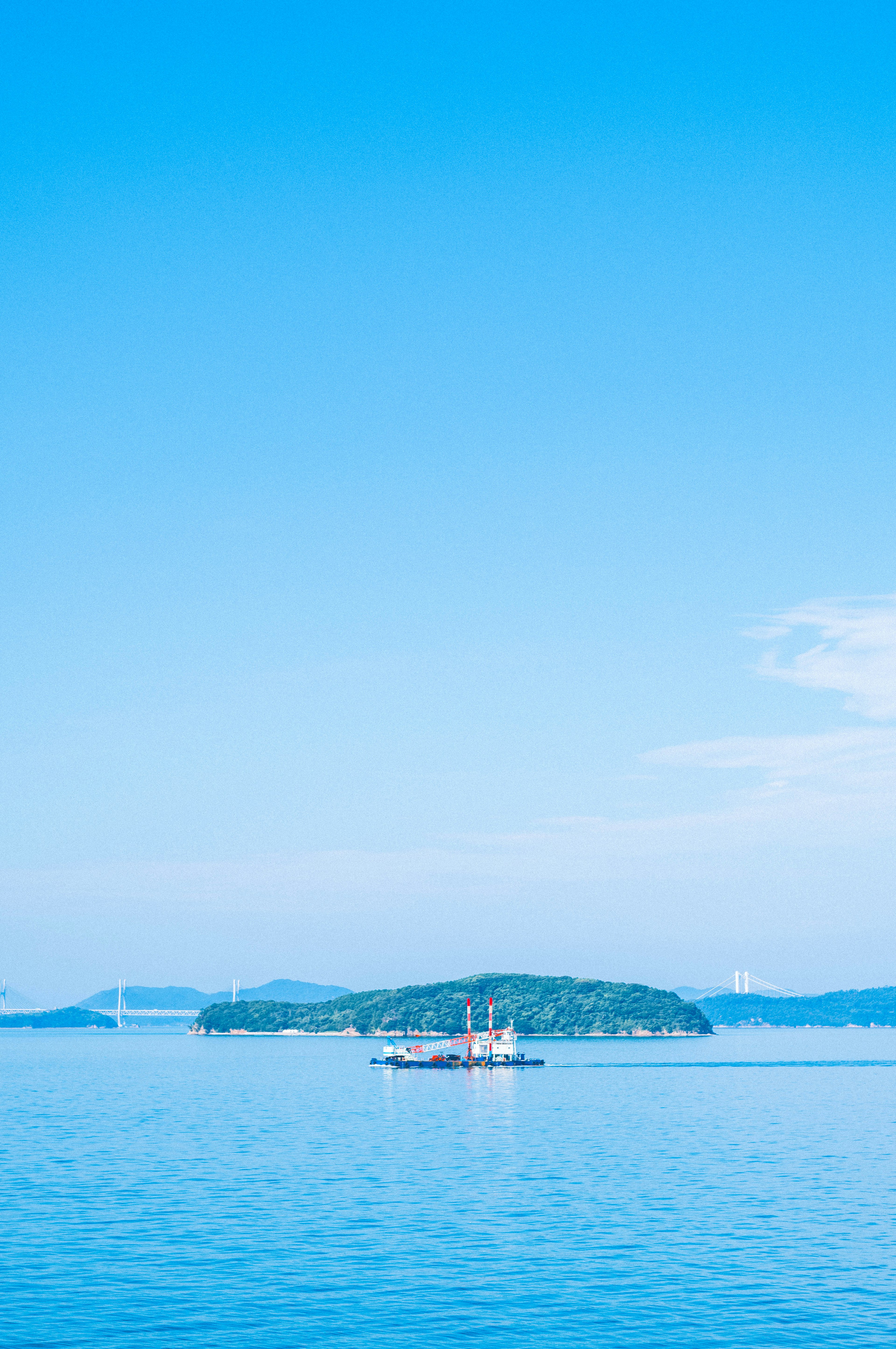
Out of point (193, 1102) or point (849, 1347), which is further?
point (193, 1102)

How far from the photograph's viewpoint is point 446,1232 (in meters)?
55.8

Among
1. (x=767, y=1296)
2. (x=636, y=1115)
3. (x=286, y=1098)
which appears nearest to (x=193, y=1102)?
(x=286, y=1098)

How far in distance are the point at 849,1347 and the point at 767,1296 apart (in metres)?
6.01

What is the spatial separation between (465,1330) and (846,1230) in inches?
918

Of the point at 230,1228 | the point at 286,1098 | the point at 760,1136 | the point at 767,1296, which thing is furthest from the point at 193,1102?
the point at 767,1296

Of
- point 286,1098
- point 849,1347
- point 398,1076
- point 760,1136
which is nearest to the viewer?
point 849,1347

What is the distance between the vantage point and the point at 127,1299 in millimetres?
43812

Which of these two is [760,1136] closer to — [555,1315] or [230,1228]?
[230,1228]

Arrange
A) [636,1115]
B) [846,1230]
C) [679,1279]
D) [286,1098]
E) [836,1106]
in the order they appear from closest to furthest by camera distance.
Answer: [679,1279]
[846,1230]
[636,1115]
[836,1106]
[286,1098]

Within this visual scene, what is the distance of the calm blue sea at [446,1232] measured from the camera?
41.1 m

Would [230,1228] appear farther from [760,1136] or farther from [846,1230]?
[760,1136]

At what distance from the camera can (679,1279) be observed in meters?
46.7

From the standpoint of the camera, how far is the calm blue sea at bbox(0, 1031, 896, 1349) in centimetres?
4106

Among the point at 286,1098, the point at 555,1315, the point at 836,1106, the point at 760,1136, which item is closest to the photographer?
the point at 555,1315
